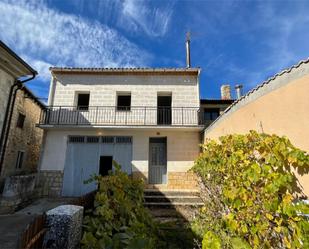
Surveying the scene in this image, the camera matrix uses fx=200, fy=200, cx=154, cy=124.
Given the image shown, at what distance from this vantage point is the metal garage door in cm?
1119

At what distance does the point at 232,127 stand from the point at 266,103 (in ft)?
6.74

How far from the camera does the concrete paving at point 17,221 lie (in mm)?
5521

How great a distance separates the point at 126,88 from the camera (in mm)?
12578

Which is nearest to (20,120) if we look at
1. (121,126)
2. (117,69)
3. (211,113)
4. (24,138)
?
(24,138)

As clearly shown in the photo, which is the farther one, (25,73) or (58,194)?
(58,194)

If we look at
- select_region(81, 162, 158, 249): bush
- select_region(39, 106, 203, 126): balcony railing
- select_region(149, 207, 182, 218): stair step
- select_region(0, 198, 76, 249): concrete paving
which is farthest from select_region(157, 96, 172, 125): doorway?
select_region(81, 162, 158, 249): bush

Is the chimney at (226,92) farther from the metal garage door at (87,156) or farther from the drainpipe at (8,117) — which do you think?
the drainpipe at (8,117)

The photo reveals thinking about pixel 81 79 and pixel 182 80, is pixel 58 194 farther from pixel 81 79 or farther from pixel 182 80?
pixel 182 80

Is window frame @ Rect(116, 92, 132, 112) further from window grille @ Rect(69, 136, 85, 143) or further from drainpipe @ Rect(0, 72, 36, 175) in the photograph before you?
drainpipe @ Rect(0, 72, 36, 175)

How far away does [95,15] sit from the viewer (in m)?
7.15

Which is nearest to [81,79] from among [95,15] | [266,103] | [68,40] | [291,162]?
[68,40]

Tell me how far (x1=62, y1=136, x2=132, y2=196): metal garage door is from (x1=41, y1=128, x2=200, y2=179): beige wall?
0.98 feet

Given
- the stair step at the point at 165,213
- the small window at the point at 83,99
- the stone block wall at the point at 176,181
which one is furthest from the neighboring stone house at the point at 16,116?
the stair step at the point at 165,213

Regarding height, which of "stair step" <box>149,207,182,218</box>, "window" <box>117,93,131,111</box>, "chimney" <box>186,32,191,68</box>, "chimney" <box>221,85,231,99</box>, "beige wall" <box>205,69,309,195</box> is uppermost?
"chimney" <box>186,32,191,68</box>
